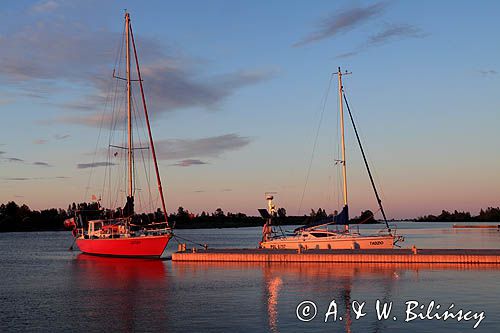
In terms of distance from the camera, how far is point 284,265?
43.2m

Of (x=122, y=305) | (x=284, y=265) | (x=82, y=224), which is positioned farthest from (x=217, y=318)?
(x=82, y=224)

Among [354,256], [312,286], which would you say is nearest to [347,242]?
[354,256]

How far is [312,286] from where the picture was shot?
32.2 meters

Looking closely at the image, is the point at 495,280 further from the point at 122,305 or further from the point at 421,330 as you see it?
the point at 122,305

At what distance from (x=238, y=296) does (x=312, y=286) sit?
445 centimetres

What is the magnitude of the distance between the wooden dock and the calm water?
1.24 metres

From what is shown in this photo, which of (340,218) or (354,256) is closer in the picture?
(354,256)

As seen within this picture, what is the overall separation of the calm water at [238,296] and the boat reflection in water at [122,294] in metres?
0.04

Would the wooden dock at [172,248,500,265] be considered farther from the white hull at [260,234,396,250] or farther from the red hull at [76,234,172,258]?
the red hull at [76,234,172,258]

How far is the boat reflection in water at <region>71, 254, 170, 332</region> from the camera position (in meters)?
23.7

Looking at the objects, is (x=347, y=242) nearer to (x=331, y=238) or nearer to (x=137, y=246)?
(x=331, y=238)

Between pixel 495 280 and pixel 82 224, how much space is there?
4538cm

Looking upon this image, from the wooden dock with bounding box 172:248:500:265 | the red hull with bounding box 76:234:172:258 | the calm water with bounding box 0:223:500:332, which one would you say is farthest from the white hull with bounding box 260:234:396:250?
the red hull with bounding box 76:234:172:258

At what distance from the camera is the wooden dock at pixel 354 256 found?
135 feet
